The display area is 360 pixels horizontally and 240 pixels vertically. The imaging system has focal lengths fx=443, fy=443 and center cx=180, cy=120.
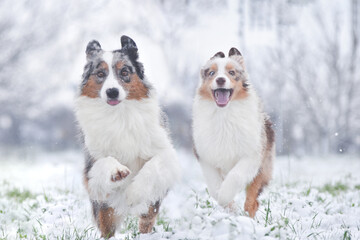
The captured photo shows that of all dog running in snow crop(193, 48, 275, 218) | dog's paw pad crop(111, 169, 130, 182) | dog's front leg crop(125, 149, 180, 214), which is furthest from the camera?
dog running in snow crop(193, 48, 275, 218)

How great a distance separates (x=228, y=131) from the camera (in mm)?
3936

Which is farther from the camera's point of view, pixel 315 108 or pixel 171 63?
pixel 315 108

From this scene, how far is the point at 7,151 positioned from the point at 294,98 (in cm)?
428

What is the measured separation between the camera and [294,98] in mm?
6406

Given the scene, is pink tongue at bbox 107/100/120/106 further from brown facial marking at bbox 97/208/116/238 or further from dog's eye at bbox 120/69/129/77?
brown facial marking at bbox 97/208/116/238

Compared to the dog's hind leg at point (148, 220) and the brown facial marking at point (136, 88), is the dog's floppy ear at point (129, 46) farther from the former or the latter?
the dog's hind leg at point (148, 220)

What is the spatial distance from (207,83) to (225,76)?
0.18 m

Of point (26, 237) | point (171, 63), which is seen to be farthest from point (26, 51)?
point (26, 237)

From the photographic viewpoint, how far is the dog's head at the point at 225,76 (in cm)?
371

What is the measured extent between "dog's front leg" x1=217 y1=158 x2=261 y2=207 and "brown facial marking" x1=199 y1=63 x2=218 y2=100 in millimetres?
640

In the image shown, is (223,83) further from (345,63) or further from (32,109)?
(345,63)

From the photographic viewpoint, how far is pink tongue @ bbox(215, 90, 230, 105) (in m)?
3.72

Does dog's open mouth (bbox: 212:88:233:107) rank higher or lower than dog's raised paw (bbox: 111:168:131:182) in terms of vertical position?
higher

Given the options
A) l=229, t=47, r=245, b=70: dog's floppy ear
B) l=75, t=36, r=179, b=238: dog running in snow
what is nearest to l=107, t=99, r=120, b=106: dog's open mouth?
l=75, t=36, r=179, b=238: dog running in snow
